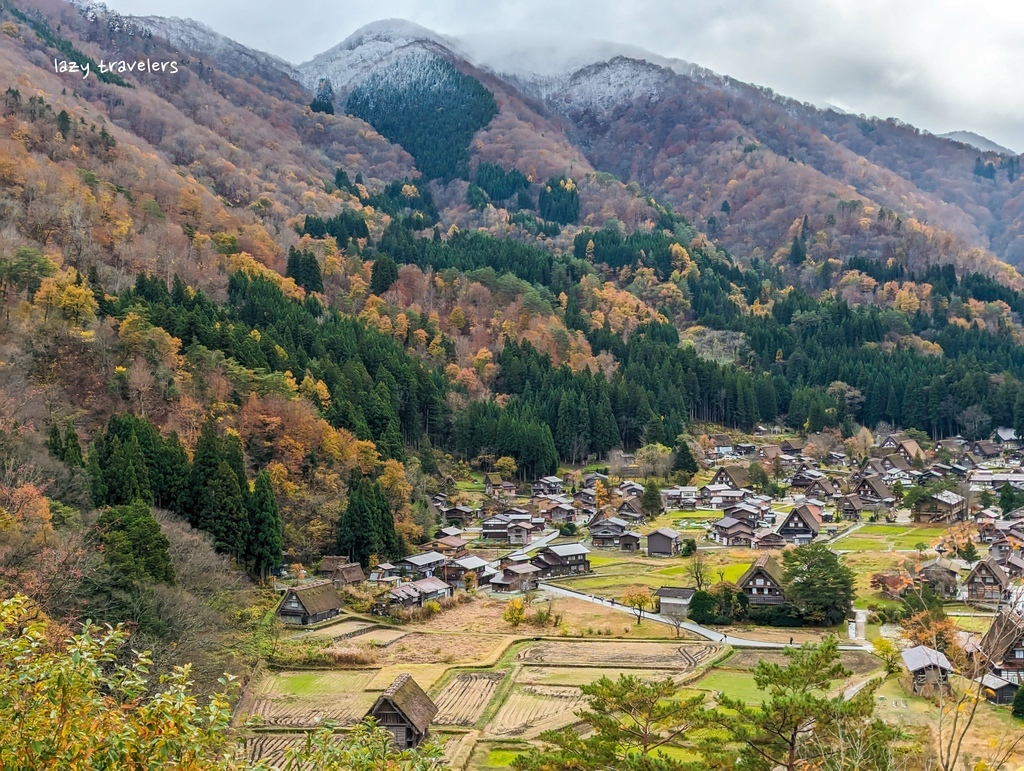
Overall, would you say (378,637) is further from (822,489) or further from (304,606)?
(822,489)

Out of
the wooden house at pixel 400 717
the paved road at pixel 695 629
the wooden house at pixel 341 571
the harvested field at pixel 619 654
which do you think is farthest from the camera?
the wooden house at pixel 341 571

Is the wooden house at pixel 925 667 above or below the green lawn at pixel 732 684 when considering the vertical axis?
above

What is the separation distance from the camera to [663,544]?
5831 cm

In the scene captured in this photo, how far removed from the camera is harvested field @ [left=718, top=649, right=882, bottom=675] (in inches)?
1356

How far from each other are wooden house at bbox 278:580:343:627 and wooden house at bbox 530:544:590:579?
53.3 feet

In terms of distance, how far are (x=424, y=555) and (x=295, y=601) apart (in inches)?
467

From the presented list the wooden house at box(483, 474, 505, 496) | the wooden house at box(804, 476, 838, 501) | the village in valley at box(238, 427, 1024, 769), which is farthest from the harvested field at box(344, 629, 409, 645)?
the wooden house at box(804, 476, 838, 501)

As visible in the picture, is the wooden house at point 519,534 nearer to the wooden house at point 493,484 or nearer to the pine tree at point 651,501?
the wooden house at point 493,484

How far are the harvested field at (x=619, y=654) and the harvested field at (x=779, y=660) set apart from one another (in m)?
1.06

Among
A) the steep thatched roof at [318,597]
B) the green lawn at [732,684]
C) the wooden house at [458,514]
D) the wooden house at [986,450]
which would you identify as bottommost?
the wooden house at [458,514]

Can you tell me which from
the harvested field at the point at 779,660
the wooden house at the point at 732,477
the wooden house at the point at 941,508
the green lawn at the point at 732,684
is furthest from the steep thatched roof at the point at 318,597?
the wooden house at the point at 941,508

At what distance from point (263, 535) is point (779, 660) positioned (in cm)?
2636

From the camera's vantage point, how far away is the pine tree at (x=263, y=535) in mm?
45406

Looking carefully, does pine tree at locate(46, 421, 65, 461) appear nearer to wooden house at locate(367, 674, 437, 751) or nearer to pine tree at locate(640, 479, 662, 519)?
wooden house at locate(367, 674, 437, 751)
